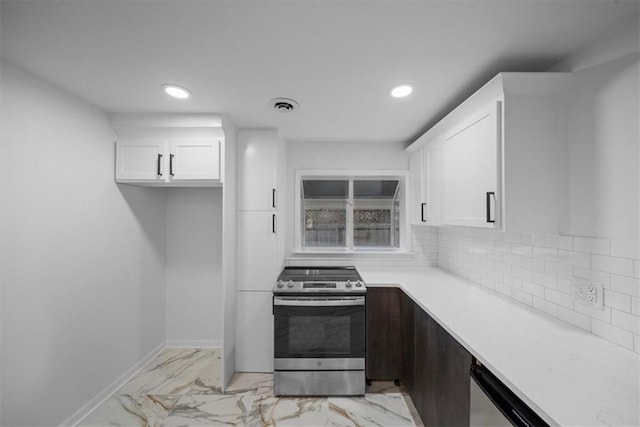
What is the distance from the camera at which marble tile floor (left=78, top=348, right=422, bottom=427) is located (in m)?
1.97

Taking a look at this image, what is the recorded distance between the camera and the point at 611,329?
124cm

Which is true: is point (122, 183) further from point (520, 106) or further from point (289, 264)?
point (520, 106)

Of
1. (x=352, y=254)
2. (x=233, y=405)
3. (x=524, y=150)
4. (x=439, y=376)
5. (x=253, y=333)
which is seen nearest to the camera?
(x=524, y=150)

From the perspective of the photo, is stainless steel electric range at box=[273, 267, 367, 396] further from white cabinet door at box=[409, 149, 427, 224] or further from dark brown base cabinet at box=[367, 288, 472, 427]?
white cabinet door at box=[409, 149, 427, 224]

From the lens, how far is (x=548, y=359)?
43.5 inches

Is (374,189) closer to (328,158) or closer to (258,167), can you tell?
(328,158)

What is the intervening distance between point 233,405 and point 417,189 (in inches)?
96.4

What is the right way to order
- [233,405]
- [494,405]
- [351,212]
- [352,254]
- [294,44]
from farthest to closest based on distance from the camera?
[351,212]
[352,254]
[233,405]
[294,44]
[494,405]

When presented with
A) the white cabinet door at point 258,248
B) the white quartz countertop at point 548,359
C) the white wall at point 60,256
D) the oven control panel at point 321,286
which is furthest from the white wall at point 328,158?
the white quartz countertop at point 548,359

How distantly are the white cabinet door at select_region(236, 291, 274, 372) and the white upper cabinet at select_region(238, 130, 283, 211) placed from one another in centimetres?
88

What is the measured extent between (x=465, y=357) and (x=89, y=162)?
2.74 m

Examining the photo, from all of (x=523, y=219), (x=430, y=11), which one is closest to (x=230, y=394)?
(x=523, y=219)

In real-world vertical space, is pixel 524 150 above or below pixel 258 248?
above

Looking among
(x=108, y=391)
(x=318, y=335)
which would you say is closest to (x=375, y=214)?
(x=318, y=335)
